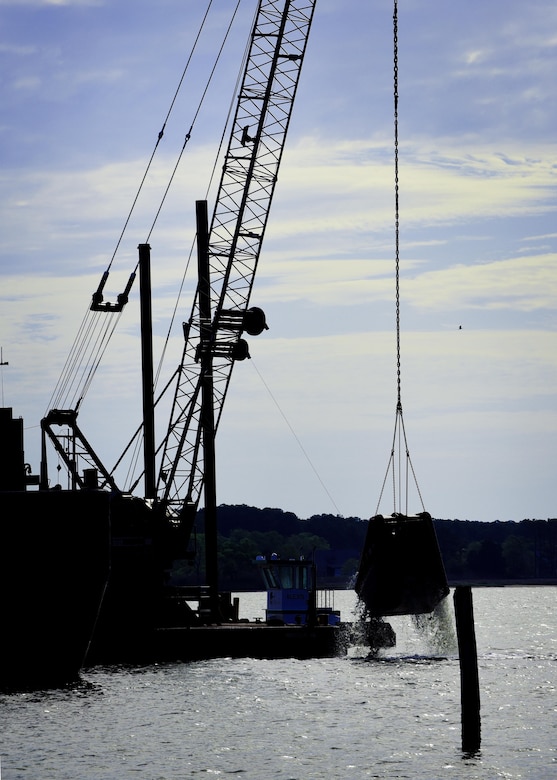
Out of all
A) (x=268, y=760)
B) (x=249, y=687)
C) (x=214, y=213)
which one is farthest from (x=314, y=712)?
(x=214, y=213)

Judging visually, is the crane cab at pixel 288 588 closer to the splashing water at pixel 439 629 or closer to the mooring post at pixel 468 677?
the splashing water at pixel 439 629

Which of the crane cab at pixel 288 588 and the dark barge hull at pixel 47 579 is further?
the crane cab at pixel 288 588

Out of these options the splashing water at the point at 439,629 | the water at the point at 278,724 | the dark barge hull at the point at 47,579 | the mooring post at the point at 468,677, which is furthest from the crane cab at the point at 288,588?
Result: the mooring post at the point at 468,677

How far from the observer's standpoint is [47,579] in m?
48.4

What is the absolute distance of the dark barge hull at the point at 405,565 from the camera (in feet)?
169

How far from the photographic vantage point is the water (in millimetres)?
35125

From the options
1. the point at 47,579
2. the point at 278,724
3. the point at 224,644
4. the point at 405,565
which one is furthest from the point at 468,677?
the point at 224,644

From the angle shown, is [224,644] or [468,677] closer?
[468,677]

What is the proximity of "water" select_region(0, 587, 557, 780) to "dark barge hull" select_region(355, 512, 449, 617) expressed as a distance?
3453mm

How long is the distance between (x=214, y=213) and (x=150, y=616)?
24.6 metres

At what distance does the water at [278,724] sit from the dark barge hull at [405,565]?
3.45 meters

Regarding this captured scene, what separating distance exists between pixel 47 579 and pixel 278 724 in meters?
10.1

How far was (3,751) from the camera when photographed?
37.3 meters

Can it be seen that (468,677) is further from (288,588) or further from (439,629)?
(288,588)
